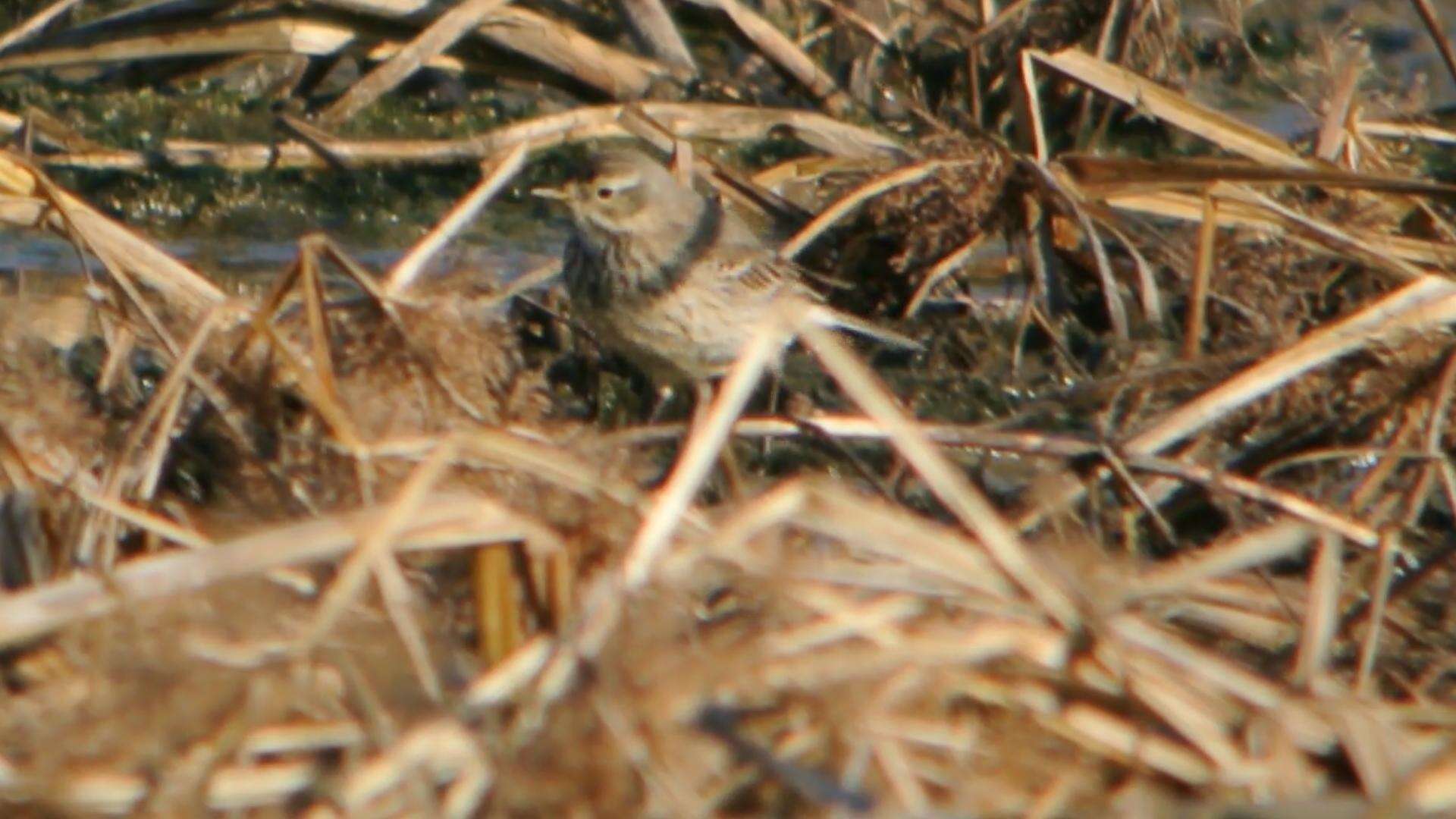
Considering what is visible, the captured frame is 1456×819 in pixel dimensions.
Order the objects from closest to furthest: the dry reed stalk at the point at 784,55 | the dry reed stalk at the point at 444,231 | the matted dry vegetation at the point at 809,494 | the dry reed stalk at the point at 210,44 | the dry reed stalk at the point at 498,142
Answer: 1. the matted dry vegetation at the point at 809,494
2. the dry reed stalk at the point at 444,231
3. the dry reed stalk at the point at 498,142
4. the dry reed stalk at the point at 210,44
5. the dry reed stalk at the point at 784,55

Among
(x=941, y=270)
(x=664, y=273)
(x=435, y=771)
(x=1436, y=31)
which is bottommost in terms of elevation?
(x=1436, y=31)

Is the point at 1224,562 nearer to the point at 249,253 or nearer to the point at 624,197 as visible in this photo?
the point at 624,197

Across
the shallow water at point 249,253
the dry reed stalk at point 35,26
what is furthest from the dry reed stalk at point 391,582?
the dry reed stalk at point 35,26

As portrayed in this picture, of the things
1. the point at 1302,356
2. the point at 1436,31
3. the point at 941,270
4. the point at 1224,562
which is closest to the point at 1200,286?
the point at 1302,356

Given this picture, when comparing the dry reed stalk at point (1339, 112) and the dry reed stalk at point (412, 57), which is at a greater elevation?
the dry reed stalk at point (412, 57)

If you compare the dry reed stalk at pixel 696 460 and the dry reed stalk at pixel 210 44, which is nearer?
the dry reed stalk at pixel 696 460

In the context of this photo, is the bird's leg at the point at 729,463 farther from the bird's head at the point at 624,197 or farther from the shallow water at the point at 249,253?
the shallow water at the point at 249,253
